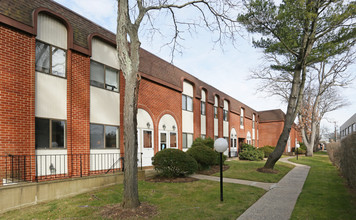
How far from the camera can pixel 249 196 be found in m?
8.38

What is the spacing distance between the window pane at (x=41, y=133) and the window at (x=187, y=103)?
11.3 m

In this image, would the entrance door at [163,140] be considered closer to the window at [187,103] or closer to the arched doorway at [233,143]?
the window at [187,103]

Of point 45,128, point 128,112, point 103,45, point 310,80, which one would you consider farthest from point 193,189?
point 310,80

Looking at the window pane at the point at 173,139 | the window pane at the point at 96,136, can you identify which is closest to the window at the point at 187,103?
the window pane at the point at 173,139

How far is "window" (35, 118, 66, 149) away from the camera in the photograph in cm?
846

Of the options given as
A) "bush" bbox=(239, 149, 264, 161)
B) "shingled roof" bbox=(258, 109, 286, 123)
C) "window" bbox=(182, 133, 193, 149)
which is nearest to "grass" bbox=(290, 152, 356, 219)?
"window" bbox=(182, 133, 193, 149)

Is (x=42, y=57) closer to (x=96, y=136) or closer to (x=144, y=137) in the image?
(x=96, y=136)

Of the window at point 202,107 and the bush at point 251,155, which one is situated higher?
the window at point 202,107

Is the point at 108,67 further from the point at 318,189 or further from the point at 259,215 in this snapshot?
the point at 318,189

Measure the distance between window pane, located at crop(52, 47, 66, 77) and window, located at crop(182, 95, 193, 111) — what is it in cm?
1057

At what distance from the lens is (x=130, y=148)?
638cm

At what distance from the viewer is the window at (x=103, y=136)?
10684 millimetres

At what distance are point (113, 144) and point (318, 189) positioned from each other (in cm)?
925

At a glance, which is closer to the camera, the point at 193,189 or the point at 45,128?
the point at 45,128
